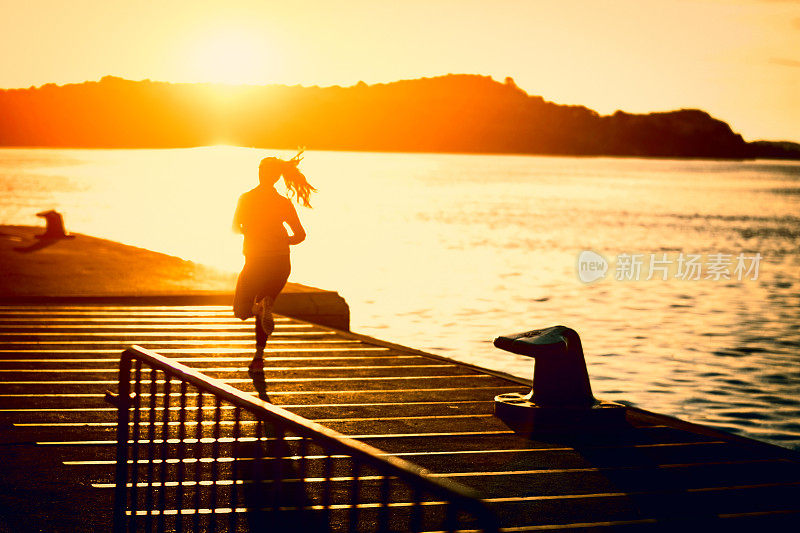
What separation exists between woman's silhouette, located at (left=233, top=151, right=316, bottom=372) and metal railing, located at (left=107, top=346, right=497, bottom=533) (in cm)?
165

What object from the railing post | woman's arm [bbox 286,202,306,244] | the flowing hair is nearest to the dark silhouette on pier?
the flowing hair

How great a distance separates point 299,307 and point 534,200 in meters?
111

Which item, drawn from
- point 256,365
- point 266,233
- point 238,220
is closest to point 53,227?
point 256,365

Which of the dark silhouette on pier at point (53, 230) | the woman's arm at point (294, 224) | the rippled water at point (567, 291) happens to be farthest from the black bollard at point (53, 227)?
the woman's arm at point (294, 224)

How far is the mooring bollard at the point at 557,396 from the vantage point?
7.93 meters

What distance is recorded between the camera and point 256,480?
413 centimetres

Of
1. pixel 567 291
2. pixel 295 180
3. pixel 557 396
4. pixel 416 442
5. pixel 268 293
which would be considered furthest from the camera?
pixel 567 291

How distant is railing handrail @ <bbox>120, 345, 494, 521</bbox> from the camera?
9.15ft

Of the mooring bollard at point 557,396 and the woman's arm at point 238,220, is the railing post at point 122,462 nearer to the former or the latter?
the mooring bollard at point 557,396

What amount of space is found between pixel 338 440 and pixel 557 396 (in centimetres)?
486

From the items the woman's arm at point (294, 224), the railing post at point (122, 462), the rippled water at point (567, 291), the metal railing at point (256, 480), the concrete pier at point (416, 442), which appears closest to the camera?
the metal railing at point (256, 480)

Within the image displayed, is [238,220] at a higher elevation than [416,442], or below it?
higher

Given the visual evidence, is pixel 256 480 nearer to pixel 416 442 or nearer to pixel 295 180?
pixel 416 442

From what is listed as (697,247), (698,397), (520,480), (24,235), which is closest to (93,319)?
(520,480)
